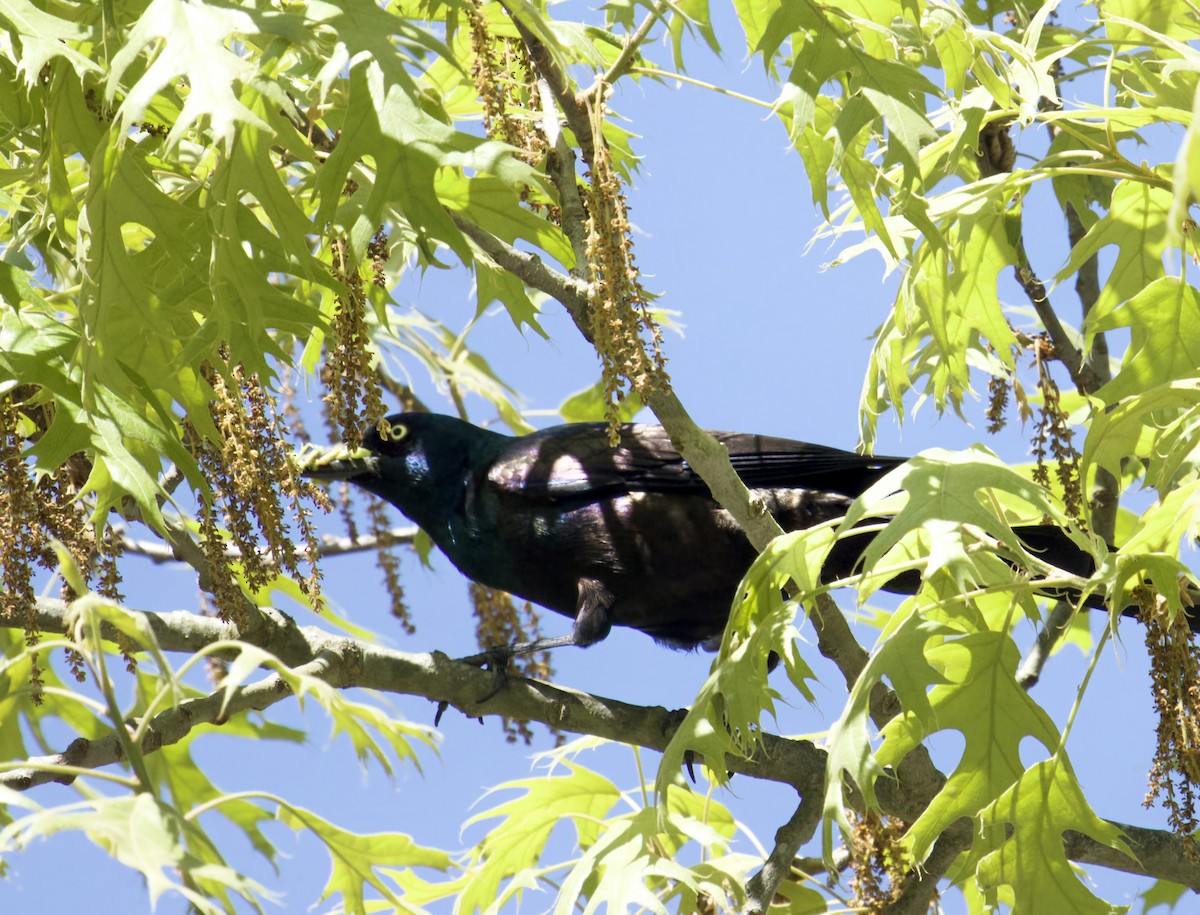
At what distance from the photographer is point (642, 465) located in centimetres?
375

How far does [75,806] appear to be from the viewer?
1388mm

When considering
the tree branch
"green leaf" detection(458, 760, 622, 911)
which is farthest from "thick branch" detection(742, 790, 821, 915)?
"green leaf" detection(458, 760, 622, 911)

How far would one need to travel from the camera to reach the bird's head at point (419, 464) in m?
3.91

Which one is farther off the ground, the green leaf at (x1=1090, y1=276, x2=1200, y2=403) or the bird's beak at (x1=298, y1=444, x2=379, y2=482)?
the green leaf at (x1=1090, y1=276, x2=1200, y2=403)

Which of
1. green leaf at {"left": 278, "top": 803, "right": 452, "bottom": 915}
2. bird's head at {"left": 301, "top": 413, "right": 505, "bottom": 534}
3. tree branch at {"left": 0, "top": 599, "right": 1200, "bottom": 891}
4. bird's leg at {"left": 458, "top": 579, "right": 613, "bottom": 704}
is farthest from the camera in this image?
bird's head at {"left": 301, "top": 413, "right": 505, "bottom": 534}

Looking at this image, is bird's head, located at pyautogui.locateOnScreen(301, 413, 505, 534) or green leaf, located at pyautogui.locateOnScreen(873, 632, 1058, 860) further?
bird's head, located at pyautogui.locateOnScreen(301, 413, 505, 534)

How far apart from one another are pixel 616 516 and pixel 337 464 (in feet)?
2.66

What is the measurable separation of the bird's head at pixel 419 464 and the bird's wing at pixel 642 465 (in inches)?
4.4

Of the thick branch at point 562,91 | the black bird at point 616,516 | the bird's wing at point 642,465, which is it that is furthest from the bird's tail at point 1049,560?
the thick branch at point 562,91

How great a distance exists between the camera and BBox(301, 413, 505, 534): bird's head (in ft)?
12.8

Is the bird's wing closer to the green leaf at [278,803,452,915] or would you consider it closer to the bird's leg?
the bird's leg

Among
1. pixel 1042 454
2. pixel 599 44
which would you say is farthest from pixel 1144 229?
pixel 599 44

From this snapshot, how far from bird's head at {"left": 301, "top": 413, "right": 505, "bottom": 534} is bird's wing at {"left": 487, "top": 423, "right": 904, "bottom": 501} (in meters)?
0.11

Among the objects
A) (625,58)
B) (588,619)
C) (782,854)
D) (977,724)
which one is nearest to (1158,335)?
(977,724)
